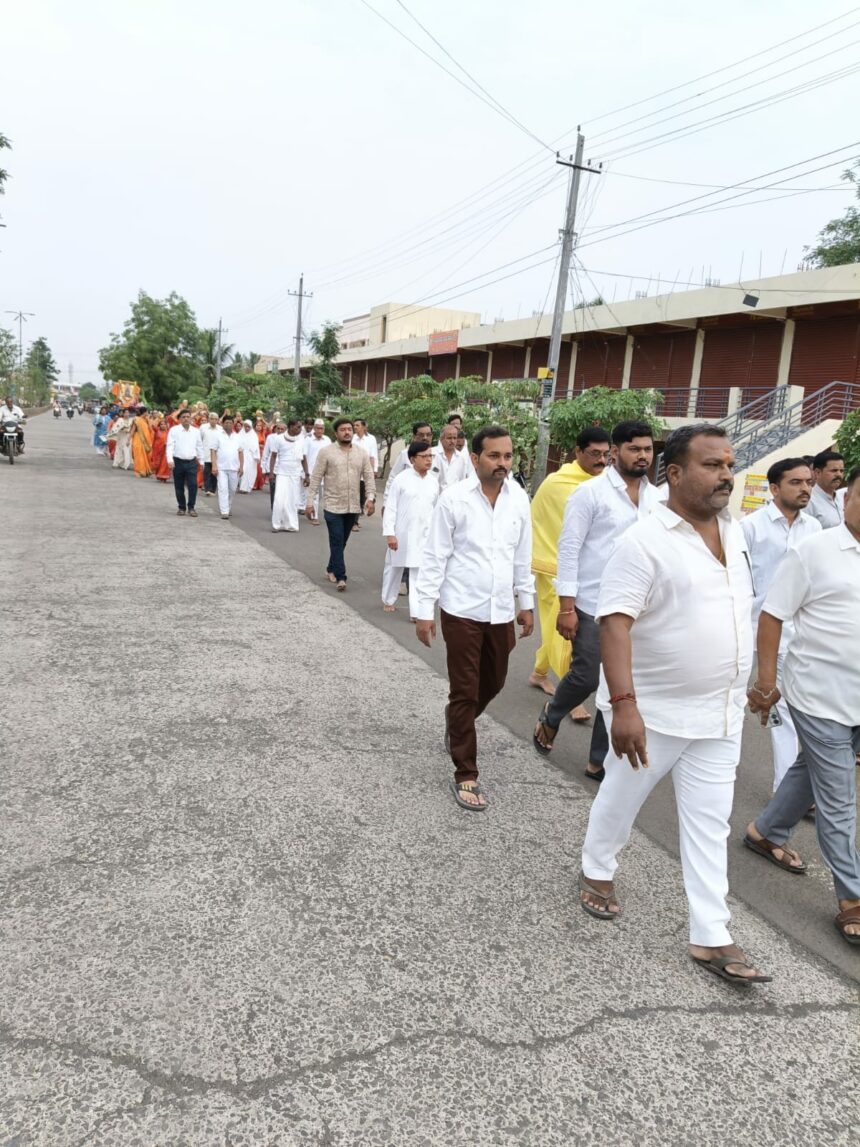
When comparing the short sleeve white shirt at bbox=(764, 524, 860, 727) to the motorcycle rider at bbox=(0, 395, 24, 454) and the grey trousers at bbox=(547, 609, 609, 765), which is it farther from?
the motorcycle rider at bbox=(0, 395, 24, 454)

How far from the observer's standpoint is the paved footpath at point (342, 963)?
2191 mm

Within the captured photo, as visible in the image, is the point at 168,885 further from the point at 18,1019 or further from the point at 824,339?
the point at 824,339

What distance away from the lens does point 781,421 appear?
17.5 m

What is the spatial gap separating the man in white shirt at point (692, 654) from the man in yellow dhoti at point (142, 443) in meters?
21.2

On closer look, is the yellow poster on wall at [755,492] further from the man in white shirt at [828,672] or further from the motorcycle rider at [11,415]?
the motorcycle rider at [11,415]

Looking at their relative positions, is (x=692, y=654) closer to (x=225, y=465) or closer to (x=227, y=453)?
(x=227, y=453)

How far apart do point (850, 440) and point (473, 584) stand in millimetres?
7402

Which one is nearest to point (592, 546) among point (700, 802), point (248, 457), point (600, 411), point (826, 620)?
point (826, 620)

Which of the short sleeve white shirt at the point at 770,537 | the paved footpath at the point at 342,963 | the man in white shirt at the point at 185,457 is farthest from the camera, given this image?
the man in white shirt at the point at 185,457

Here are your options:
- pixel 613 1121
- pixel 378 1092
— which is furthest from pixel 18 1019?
pixel 613 1121

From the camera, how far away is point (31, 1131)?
2.03 m

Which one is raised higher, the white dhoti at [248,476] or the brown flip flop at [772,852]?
the white dhoti at [248,476]

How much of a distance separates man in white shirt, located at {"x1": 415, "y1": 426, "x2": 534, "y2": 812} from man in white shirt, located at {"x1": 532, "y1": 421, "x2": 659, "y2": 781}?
1.18 ft

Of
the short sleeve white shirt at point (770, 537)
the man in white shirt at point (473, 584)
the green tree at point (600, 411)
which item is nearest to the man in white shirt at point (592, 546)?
the man in white shirt at point (473, 584)
